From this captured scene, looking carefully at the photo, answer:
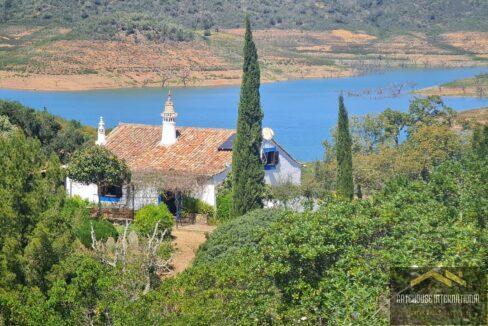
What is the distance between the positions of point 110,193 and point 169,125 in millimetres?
3647

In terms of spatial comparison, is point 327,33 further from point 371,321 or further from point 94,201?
point 371,321

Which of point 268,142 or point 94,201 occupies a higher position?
point 268,142

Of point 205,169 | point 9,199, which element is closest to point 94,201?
point 205,169

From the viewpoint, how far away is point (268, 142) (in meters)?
30.8

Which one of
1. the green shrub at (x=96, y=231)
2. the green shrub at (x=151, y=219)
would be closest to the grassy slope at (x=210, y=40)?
the green shrub at (x=151, y=219)

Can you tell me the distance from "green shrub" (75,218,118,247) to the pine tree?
377 cm

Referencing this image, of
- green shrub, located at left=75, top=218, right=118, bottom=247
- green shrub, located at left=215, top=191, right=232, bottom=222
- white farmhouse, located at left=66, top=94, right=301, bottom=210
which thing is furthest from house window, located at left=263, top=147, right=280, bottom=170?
green shrub, located at left=75, top=218, right=118, bottom=247

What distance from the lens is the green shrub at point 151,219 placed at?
24422 mm

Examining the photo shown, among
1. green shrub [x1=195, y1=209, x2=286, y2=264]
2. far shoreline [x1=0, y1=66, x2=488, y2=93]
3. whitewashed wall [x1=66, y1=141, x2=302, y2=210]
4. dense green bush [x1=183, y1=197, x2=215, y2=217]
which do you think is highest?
green shrub [x1=195, y1=209, x2=286, y2=264]

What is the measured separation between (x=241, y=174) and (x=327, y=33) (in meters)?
143

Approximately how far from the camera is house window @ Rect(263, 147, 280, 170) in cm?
3072

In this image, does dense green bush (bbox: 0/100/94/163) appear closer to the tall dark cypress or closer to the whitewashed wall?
the whitewashed wall

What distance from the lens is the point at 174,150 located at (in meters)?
31.5

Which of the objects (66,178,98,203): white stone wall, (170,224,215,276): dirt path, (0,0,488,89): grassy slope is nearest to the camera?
(170,224,215,276): dirt path
